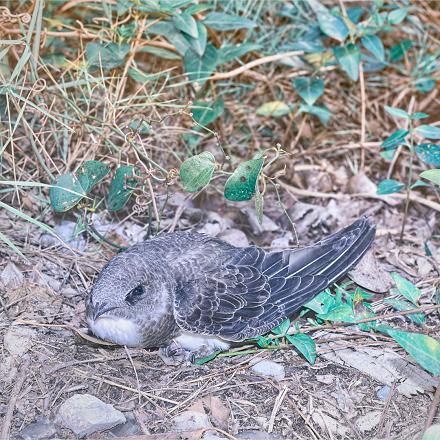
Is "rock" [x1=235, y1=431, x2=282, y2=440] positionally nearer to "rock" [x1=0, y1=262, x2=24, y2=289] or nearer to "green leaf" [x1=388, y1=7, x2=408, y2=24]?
"rock" [x1=0, y1=262, x2=24, y2=289]

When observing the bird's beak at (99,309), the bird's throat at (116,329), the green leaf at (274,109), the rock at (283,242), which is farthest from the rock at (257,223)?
the bird's beak at (99,309)

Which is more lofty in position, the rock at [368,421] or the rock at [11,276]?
the rock at [368,421]

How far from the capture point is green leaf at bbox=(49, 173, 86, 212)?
340 cm

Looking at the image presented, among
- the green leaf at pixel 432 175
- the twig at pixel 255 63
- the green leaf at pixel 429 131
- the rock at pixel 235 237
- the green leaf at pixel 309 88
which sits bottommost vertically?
the rock at pixel 235 237

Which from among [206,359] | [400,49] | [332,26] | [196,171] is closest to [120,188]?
[196,171]

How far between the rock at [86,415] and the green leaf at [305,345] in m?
0.77

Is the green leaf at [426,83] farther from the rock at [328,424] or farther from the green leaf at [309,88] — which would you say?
the rock at [328,424]

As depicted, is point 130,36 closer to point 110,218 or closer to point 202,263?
point 110,218

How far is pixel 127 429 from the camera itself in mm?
2703

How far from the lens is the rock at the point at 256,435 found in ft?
8.91

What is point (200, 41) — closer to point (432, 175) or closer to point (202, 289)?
point (202, 289)

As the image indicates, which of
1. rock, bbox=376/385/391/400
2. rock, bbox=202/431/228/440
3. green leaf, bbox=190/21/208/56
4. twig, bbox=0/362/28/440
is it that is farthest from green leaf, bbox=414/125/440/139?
twig, bbox=0/362/28/440

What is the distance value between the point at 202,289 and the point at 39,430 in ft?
3.02

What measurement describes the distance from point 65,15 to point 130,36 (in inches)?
21.4
